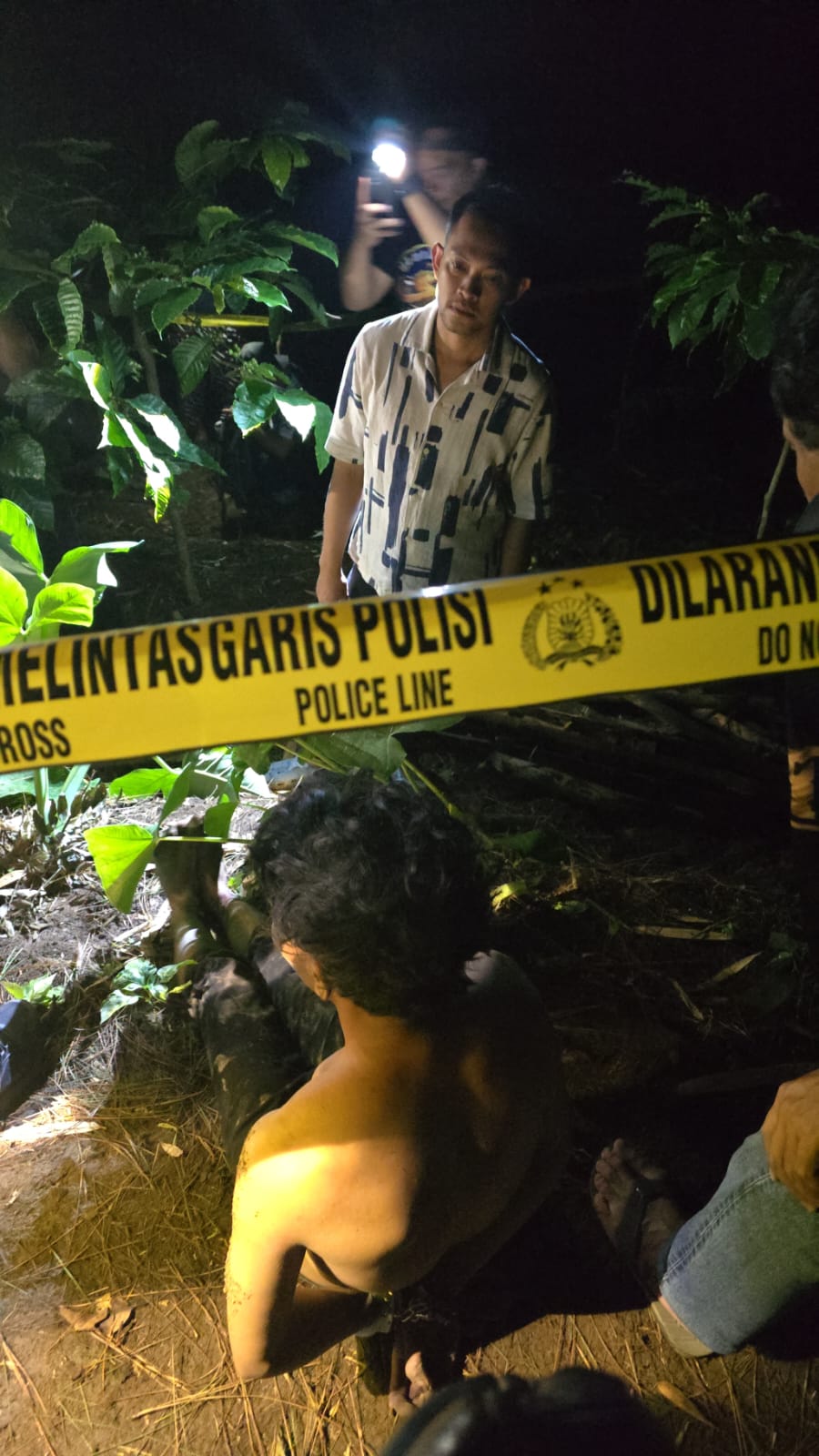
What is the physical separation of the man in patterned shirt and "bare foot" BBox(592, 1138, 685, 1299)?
1.56 m

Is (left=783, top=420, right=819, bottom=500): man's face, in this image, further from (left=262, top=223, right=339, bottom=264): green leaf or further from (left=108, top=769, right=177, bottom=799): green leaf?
(left=108, top=769, right=177, bottom=799): green leaf

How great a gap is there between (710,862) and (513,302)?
196 cm

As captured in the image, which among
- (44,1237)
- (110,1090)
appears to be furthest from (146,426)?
(44,1237)

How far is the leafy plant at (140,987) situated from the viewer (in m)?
2.43

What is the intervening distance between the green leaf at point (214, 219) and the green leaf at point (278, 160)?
37 centimetres

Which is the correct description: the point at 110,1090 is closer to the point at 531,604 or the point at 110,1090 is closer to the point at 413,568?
the point at 413,568

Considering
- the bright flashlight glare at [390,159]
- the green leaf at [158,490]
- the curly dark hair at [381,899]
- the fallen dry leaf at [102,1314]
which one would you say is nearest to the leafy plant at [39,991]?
the fallen dry leaf at [102,1314]

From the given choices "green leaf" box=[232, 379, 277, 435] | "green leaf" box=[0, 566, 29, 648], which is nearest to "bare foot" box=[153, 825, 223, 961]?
"green leaf" box=[0, 566, 29, 648]

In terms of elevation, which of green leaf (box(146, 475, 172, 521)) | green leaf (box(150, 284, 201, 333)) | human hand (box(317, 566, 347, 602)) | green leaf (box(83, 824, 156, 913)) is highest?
green leaf (box(150, 284, 201, 333))

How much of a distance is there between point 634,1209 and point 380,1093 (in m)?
0.98

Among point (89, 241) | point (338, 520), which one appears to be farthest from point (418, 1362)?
point (89, 241)

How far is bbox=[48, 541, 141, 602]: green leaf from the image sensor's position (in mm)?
2773

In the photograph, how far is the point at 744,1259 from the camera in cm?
154

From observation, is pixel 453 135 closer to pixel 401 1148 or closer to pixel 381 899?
pixel 381 899
